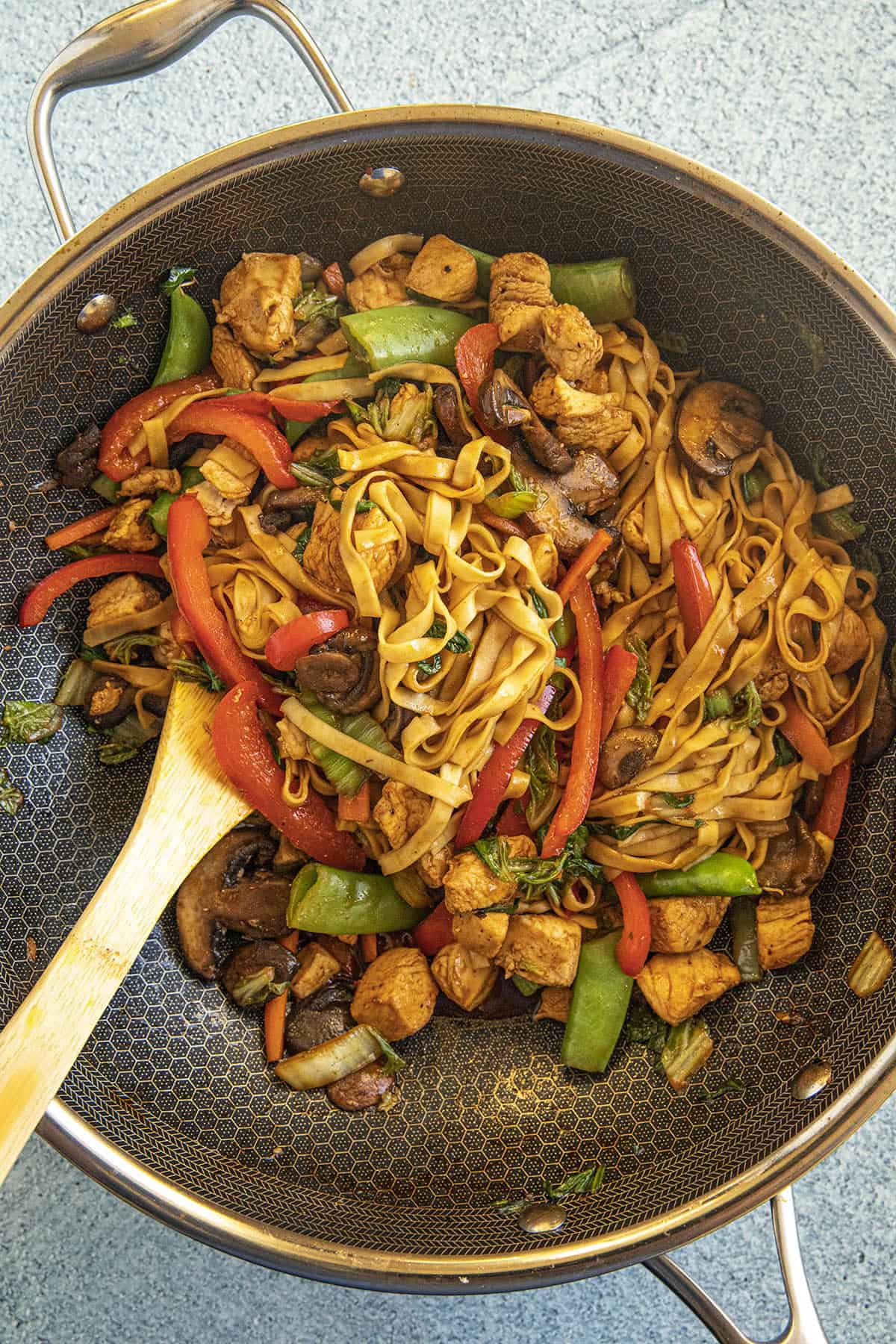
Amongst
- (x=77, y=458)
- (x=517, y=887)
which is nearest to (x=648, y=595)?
(x=517, y=887)

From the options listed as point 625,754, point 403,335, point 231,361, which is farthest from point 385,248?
point 625,754

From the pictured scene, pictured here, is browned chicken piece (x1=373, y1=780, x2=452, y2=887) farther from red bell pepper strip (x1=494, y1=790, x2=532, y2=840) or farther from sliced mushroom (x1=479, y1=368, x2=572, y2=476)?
sliced mushroom (x1=479, y1=368, x2=572, y2=476)

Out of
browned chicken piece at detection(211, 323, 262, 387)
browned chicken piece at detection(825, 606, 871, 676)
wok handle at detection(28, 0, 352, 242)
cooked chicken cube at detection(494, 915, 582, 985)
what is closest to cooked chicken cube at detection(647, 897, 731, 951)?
cooked chicken cube at detection(494, 915, 582, 985)

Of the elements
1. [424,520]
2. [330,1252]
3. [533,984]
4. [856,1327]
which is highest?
[424,520]

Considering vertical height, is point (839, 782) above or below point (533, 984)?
above

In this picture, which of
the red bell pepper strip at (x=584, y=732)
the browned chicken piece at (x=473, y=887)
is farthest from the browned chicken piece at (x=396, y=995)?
the red bell pepper strip at (x=584, y=732)

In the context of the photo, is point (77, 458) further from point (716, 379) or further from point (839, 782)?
point (839, 782)

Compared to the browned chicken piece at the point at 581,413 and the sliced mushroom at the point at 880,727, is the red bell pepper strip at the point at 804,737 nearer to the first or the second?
the sliced mushroom at the point at 880,727
